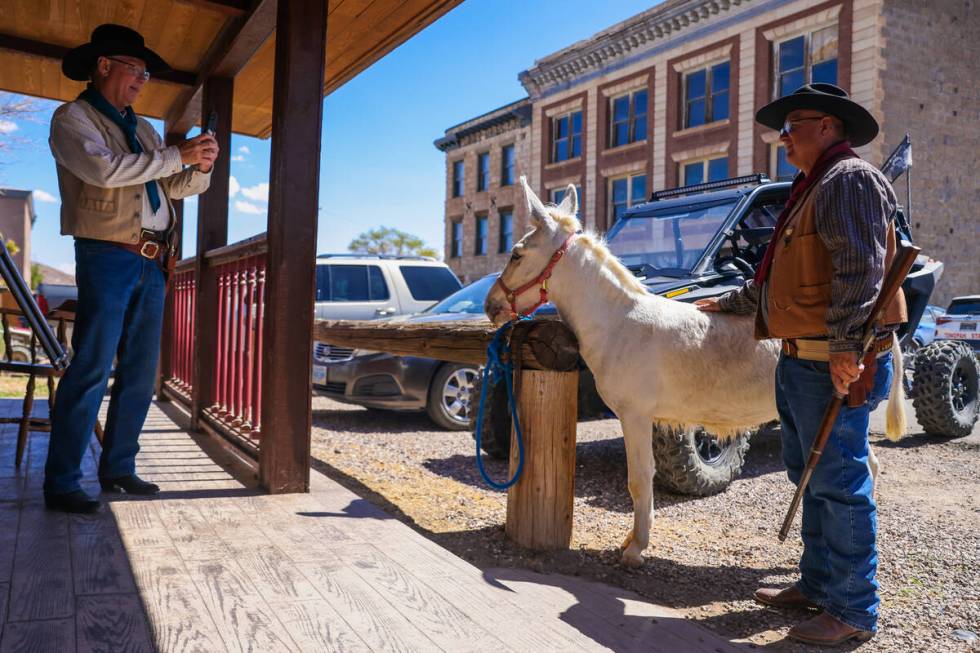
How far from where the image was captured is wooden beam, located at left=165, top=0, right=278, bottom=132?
515cm

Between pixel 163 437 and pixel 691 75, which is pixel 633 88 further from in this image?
pixel 163 437

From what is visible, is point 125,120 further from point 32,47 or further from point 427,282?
point 427,282

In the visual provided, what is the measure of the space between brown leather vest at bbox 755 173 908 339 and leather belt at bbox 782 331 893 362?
0.03 m

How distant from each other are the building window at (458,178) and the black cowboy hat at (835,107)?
3289 cm

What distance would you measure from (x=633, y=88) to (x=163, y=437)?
23.7 meters

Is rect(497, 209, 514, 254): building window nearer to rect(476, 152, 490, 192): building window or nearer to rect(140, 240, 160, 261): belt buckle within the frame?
rect(476, 152, 490, 192): building window

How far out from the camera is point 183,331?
24.6 ft

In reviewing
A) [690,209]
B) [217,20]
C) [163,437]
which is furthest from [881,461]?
[217,20]

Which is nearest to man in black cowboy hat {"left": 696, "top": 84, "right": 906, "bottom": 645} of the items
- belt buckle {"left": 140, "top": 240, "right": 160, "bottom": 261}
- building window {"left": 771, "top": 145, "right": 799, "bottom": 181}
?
belt buckle {"left": 140, "top": 240, "right": 160, "bottom": 261}

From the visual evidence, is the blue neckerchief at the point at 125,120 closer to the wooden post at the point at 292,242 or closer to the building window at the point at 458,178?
the wooden post at the point at 292,242

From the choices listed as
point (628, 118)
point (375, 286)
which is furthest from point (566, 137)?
point (375, 286)

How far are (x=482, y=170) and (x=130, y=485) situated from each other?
3146cm

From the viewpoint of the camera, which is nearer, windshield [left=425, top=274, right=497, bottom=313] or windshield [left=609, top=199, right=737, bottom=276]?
windshield [left=609, top=199, right=737, bottom=276]

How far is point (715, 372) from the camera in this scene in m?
4.20
